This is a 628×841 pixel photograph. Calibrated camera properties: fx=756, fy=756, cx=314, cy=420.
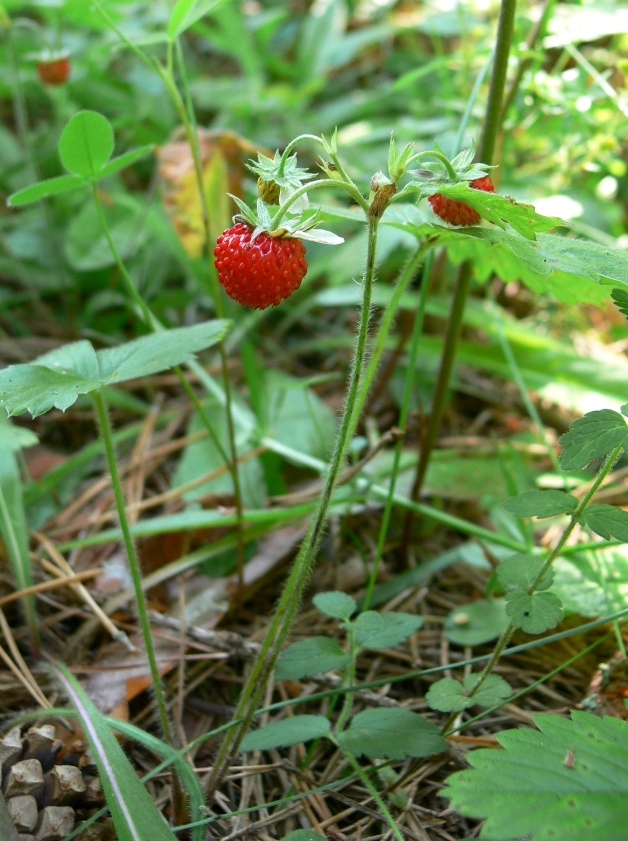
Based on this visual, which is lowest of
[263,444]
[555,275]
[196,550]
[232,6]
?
[196,550]

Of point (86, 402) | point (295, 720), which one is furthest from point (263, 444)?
point (295, 720)

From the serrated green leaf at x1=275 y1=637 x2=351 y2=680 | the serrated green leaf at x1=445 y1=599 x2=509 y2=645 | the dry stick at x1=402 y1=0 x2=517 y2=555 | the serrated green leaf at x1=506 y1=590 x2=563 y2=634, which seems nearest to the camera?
the serrated green leaf at x1=506 y1=590 x2=563 y2=634

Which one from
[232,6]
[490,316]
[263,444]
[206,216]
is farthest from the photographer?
[232,6]

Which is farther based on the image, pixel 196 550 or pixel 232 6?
pixel 232 6

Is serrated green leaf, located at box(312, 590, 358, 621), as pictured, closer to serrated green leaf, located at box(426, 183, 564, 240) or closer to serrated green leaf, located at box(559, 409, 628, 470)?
serrated green leaf, located at box(559, 409, 628, 470)

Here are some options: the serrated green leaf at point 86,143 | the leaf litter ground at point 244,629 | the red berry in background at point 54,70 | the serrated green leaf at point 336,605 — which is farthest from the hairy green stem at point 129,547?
the red berry in background at point 54,70

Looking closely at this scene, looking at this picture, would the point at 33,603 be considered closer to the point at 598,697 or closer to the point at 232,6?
the point at 598,697

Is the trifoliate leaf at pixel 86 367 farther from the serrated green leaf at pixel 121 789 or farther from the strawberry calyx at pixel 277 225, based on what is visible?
the serrated green leaf at pixel 121 789

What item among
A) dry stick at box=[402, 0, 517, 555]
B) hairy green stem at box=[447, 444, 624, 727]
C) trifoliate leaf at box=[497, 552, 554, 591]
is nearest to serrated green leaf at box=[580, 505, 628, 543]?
hairy green stem at box=[447, 444, 624, 727]

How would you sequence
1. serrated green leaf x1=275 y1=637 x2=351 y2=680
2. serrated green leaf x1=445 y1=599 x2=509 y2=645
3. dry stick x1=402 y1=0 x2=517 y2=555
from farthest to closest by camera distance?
serrated green leaf x1=445 y1=599 x2=509 y2=645 → dry stick x1=402 y1=0 x2=517 y2=555 → serrated green leaf x1=275 y1=637 x2=351 y2=680
